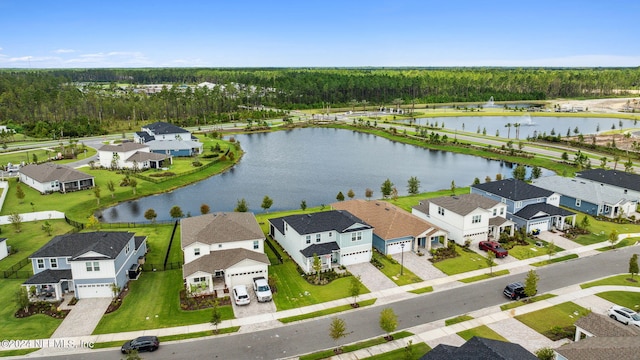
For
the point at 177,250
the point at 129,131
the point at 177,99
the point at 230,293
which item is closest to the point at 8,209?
the point at 177,250

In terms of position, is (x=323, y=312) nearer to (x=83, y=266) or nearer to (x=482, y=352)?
(x=482, y=352)

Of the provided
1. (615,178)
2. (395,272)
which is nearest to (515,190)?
(615,178)

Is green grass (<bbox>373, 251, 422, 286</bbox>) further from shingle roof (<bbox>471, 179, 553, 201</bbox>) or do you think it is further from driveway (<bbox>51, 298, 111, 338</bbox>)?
driveway (<bbox>51, 298, 111, 338</bbox>)

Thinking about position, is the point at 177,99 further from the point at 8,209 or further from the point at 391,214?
the point at 391,214

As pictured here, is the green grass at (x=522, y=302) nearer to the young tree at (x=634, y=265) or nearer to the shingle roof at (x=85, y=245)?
the young tree at (x=634, y=265)

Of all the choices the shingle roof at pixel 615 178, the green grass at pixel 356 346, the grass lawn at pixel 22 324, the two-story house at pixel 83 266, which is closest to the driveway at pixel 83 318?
the grass lawn at pixel 22 324

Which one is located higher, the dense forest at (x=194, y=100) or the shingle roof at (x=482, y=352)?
the dense forest at (x=194, y=100)

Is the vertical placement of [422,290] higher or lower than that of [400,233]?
lower

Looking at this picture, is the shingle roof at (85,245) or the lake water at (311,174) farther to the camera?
the lake water at (311,174)
